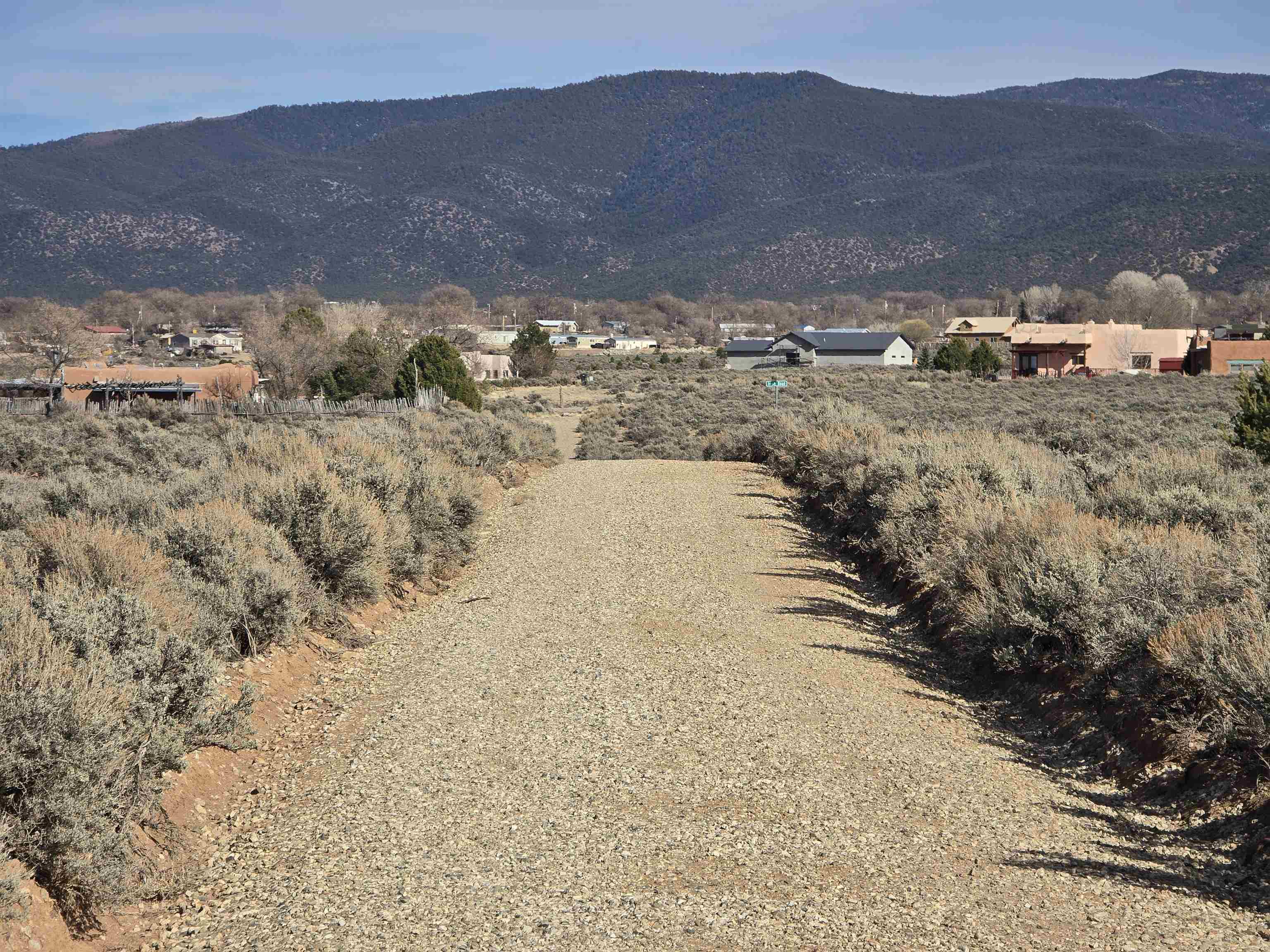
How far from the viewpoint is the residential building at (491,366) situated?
72.6 m

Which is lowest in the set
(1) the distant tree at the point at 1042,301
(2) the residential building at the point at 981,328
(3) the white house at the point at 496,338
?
(3) the white house at the point at 496,338

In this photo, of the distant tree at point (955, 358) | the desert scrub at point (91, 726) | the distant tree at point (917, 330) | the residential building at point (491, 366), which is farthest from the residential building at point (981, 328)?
the desert scrub at point (91, 726)

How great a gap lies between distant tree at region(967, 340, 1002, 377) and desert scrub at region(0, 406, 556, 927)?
5489 cm

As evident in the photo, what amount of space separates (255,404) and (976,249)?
4762 inches

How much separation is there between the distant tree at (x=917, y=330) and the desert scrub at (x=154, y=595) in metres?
93.4

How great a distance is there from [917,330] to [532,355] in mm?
45377

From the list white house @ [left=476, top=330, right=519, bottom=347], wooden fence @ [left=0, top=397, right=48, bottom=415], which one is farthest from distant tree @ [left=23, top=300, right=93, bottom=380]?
white house @ [left=476, top=330, right=519, bottom=347]

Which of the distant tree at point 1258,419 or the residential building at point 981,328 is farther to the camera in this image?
the residential building at point 981,328

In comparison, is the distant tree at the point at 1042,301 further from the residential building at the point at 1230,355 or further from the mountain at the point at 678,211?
the residential building at the point at 1230,355

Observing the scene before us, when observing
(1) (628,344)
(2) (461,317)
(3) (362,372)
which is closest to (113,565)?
(3) (362,372)

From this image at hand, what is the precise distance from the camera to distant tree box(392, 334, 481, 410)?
3956 cm

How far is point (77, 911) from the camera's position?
5086mm

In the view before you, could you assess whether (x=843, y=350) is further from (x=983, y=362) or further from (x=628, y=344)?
(x=628, y=344)

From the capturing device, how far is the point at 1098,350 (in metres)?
71.6
